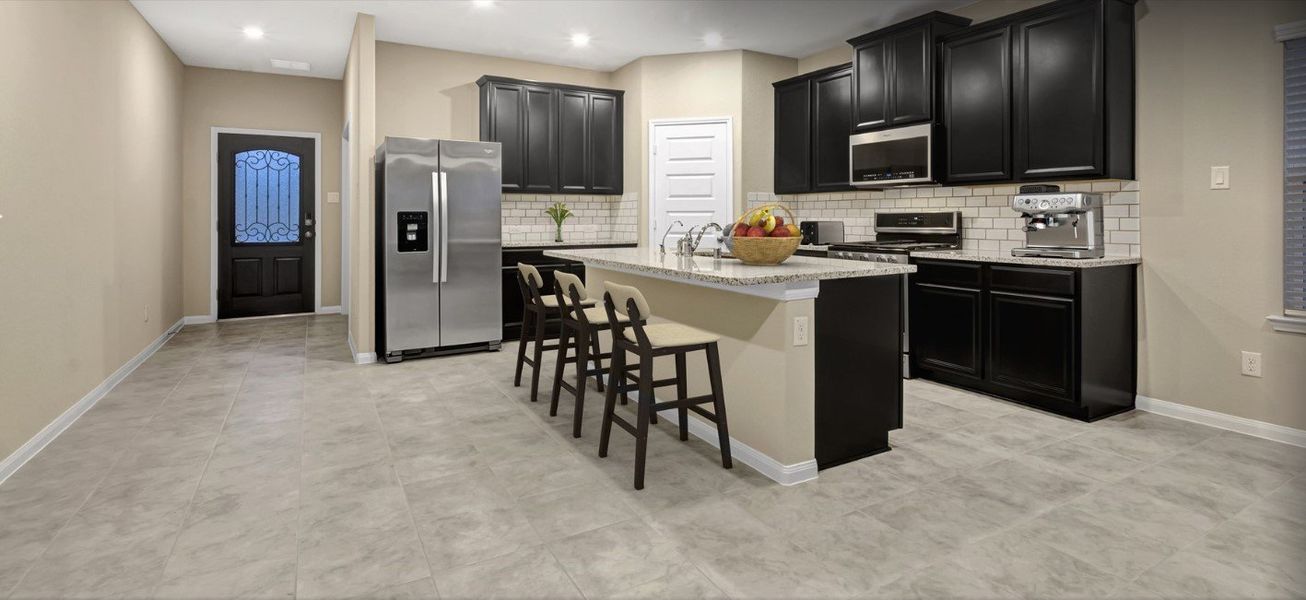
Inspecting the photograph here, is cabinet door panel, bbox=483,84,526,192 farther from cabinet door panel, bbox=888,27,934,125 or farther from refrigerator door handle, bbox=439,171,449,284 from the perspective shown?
cabinet door panel, bbox=888,27,934,125

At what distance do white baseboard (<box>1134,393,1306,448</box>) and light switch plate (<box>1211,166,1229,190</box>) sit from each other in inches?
46.3

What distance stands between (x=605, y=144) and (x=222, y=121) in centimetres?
414

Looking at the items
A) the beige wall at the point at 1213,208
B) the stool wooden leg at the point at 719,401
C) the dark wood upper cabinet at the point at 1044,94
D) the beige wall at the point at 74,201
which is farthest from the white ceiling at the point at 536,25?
the stool wooden leg at the point at 719,401

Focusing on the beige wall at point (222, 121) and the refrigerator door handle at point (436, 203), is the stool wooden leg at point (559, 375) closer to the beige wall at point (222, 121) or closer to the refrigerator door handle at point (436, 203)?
the refrigerator door handle at point (436, 203)

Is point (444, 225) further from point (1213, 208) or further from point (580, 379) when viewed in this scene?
point (1213, 208)

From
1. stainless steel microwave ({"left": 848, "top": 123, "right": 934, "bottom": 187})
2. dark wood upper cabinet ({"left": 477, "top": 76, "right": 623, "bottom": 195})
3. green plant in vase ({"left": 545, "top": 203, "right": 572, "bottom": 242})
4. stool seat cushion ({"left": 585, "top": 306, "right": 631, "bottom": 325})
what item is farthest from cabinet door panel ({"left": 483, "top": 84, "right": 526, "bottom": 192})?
stainless steel microwave ({"left": 848, "top": 123, "right": 934, "bottom": 187})

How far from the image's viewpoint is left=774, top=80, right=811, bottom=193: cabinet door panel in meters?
5.86

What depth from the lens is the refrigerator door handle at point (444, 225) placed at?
521 cm

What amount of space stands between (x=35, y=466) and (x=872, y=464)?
12.0ft

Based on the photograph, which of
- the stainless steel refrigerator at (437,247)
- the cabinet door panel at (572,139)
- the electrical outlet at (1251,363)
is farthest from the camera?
the cabinet door panel at (572,139)

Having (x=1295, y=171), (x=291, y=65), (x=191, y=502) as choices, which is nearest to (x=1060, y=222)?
(x=1295, y=171)

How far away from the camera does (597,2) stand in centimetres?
484

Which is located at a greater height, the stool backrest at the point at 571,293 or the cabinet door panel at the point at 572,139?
the cabinet door panel at the point at 572,139

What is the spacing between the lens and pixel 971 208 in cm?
480
